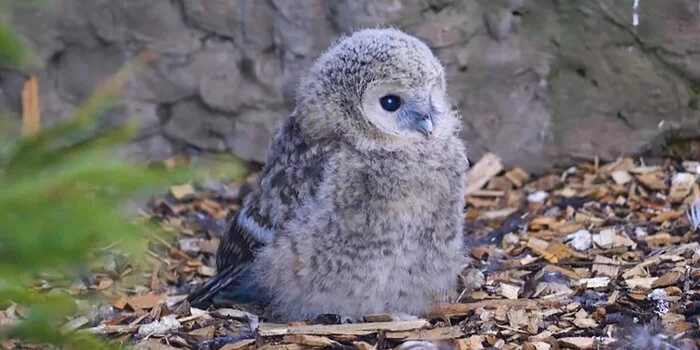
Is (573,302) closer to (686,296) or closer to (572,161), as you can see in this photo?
(686,296)

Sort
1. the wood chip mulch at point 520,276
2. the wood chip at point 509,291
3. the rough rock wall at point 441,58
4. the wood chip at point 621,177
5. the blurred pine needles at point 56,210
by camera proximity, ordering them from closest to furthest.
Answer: the blurred pine needles at point 56,210 < the wood chip mulch at point 520,276 < the wood chip at point 509,291 < the wood chip at point 621,177 < the rough rock wall at point 441,58

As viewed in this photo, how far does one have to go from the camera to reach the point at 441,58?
244 inches

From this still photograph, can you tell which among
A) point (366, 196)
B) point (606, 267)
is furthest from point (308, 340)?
point (606, 267)

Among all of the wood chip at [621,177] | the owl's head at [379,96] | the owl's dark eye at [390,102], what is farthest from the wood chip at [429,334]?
the wood chip at [621,177]

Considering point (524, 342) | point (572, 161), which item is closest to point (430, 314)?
point (524, 342)

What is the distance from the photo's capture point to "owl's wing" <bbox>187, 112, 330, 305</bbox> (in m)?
4.47

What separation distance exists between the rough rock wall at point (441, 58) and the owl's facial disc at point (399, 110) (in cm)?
173

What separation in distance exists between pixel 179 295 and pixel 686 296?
232 cm

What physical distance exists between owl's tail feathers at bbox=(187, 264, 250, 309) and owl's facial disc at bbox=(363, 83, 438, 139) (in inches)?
35.4

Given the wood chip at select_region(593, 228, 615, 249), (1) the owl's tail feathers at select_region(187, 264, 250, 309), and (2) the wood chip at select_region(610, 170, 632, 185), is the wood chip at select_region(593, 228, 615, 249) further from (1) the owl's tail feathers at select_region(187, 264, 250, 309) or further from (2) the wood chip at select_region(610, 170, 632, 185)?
(1) the owl's tail feathers at select_region(187, 264, 250, 309)

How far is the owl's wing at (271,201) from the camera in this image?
4473 millimetres

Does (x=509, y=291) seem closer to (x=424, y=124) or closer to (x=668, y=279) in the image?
(x=668, y=279)

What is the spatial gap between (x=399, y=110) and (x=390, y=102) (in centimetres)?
5

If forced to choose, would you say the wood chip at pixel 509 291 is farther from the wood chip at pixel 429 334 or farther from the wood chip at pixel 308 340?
the wood chip at pixel 308 340
